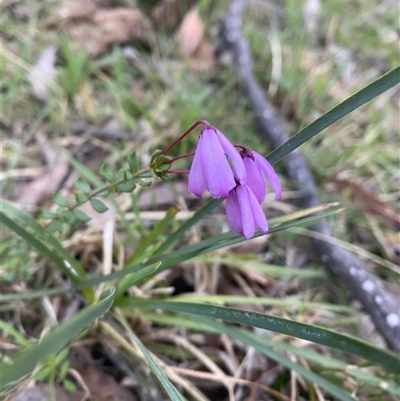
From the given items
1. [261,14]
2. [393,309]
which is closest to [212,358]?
[393,309]

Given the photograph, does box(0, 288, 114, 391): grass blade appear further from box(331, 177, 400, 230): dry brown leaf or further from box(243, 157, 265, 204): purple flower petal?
box(331, 177, 400, 230): dry brown leaf

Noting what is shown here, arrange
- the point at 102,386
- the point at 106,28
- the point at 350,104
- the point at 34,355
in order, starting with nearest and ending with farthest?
the point at 34,355
the point at 350,104
the point at 102,386
the point at 106,28

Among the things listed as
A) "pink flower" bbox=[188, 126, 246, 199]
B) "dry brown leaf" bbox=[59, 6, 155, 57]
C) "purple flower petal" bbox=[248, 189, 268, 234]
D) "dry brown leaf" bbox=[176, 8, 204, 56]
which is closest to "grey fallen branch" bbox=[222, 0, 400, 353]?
"dry brown leaf" bbox=[176, 8, 204, 56]

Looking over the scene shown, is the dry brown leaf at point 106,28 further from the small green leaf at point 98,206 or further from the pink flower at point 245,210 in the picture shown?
the pink flower at point 245,210

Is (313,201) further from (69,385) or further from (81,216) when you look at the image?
(69,385)

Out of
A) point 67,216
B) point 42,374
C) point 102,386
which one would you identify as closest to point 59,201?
point 67,216

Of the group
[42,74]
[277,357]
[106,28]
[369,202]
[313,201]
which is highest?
[106,28]
